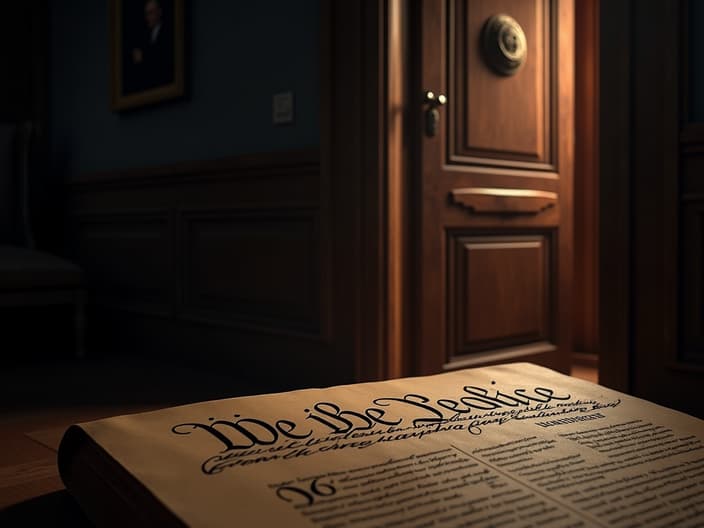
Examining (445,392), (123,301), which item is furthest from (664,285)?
(123,301)

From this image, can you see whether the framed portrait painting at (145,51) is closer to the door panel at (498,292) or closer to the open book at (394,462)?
the door panel at (498,292)

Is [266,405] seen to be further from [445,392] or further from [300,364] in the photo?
[300,364]

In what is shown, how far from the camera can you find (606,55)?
1760 millimetres

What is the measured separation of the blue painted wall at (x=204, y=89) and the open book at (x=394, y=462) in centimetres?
160

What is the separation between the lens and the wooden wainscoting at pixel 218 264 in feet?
7.49

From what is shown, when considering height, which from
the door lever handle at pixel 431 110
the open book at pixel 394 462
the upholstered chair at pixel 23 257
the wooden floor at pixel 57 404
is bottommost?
Result: the wooden floor at pixel 57 404

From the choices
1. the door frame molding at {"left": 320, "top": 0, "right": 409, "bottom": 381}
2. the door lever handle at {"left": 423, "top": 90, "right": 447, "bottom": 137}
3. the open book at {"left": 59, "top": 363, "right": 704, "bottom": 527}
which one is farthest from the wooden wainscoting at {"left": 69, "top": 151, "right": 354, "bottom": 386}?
the open book at {"left": 59, "top": 363, "right": 704, "bottom": 527}

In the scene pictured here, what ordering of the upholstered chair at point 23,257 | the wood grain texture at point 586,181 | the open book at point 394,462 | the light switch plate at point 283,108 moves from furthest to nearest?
1. the wood grain texture at point 586,181
2. the upholstered chair at point 23,257
3. the light switch plate at point 283,108
4. the open book at point 394,462

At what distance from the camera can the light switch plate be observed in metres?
2.34

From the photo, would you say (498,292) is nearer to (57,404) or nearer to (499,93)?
(499,93)

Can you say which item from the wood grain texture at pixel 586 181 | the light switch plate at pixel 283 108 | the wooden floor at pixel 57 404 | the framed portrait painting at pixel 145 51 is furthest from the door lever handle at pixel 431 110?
the wood grain texture at pixel 586 181

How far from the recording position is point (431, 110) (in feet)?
7.02

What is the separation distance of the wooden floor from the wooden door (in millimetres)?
504

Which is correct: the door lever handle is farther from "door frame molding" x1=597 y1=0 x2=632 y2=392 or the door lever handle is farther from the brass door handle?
"door frame molding" x1=597 y1=0 x2=632 y2=392
